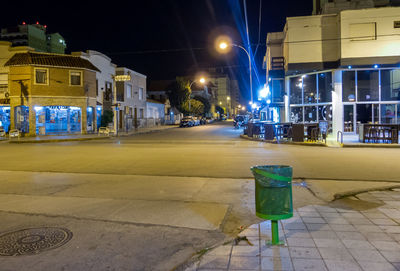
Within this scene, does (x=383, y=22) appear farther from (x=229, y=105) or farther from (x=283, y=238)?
(x=229, y=105)

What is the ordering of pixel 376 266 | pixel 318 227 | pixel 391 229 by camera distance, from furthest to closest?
pixel 318 227, pixel 391 229, pixel 376 266

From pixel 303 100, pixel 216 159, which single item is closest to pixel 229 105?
pixel 303 100

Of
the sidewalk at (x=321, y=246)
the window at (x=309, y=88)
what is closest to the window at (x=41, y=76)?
the window at (x=309, y=88)

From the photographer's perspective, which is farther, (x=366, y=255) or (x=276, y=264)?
(x=366, y=255)

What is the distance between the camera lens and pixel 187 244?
490 cm

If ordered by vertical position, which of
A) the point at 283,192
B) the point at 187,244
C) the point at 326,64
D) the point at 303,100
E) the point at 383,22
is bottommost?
the point at 187,244

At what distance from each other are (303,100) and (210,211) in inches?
919

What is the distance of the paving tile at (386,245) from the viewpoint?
14.9 ft

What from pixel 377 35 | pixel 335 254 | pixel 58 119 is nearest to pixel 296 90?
pixel 377 35

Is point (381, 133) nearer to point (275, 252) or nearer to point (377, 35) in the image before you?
point (377, 35)

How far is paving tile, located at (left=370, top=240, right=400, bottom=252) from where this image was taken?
4.55 metres

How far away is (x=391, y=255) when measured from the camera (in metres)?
4.32

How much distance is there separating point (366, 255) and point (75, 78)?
32.4m

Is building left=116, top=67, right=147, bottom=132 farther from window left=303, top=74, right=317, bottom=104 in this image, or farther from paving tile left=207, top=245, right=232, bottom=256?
paving tile left=207, top=245, right=232, bottom=256
